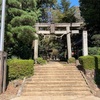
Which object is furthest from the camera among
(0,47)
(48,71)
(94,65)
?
(48,71)

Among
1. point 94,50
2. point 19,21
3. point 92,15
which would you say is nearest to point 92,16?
point 92,15

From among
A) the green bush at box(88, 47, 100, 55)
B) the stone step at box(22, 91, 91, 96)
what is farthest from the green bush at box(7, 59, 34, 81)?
the green bush at box(88, 47, 100, 55)

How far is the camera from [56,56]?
32.0 metres

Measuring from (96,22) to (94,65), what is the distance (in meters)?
8.02

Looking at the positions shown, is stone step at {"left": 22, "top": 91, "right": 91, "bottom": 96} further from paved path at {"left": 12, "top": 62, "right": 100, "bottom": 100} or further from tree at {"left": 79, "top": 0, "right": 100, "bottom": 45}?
tree at {"left": 79, "top": 0, "right": 100, "bottom": 45}

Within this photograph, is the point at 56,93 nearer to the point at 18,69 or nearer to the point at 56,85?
the point at 56,85

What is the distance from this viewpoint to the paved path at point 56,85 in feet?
32.6

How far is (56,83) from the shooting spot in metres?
12.0

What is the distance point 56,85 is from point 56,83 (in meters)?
0.28

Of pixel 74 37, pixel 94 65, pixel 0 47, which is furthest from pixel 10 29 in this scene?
pixel 74 37

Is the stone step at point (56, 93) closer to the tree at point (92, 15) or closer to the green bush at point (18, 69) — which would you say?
the green bush at point (18, 69)

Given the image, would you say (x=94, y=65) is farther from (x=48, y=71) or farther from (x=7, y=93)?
(x=7, y=93)

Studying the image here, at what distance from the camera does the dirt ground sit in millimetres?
9617

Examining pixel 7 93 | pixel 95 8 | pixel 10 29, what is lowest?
pixel 7 93
